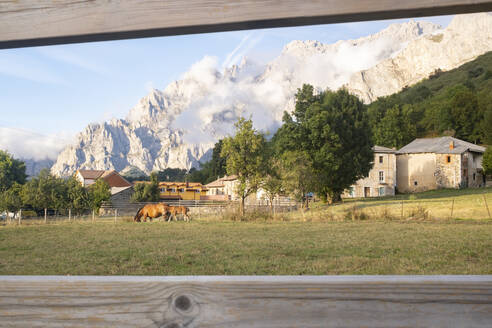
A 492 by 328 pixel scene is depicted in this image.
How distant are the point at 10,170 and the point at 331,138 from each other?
4329cm

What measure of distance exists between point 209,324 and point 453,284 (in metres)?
0.70

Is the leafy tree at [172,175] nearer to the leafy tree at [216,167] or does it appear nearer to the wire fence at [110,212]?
the leafy tree at [216,167]

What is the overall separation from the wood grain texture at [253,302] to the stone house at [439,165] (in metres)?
55.0

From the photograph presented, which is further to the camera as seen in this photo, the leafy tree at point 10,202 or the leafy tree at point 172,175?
the leafy tree at point 172,175

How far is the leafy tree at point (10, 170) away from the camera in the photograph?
46.9 meters

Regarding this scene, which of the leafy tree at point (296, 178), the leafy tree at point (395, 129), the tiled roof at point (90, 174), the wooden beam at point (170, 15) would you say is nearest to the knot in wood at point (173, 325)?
the wooden beam at point (170, 15)

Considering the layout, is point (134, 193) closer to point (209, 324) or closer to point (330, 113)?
point (330, 113)

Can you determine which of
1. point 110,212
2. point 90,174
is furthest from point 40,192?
point 90,174

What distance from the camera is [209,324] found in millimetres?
1036

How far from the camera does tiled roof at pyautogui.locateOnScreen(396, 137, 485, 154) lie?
5019cm

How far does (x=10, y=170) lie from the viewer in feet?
167

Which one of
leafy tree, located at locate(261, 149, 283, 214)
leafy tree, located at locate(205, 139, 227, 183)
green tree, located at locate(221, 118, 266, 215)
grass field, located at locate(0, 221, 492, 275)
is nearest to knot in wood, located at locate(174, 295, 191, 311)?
grass field, located at locate(0, 221, 492, 275)

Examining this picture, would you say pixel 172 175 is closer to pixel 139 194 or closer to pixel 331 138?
pixel 139 194

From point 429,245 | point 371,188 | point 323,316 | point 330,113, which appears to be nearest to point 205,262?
point 429,245
